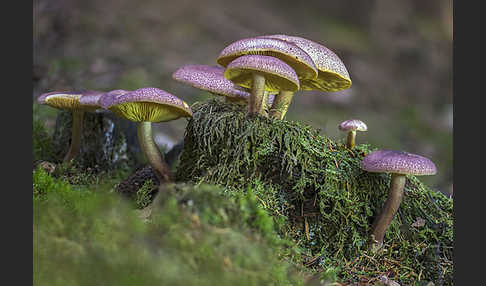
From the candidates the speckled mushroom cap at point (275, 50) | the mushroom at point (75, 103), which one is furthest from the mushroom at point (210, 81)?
the mushroom at point (75, 103)

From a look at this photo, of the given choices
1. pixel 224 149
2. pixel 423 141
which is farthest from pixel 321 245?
pixel 423 141

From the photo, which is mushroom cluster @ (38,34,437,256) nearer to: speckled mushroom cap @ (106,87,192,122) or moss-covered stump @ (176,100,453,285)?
speckled mushroom cap @ (106,87,192,122)

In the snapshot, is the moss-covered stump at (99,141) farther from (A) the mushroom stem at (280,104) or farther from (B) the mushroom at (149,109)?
(A) the mushroom stem at (280,104)

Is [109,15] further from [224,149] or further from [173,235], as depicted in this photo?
[173,235]

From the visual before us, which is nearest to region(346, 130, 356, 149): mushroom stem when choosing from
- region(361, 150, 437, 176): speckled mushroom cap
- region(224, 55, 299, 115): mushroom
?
region(361, 150, 437, 176): speckled mushroom cap

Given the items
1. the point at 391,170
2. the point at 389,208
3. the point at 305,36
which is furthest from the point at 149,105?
the point at 305,36

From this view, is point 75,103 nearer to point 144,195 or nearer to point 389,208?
point 144,195

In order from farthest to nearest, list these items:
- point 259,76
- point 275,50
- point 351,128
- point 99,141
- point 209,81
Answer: point 99,141
point 351,128
point 209,81
point 259,76
point 275,50
